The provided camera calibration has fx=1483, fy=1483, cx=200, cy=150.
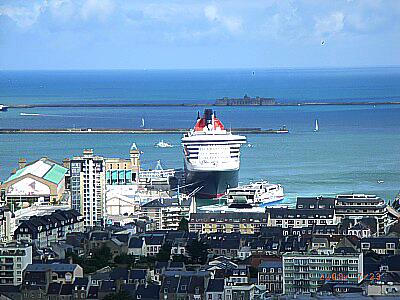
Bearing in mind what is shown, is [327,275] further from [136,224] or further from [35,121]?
[35,121]

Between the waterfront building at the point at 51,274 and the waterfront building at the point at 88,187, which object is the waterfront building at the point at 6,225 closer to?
the waterfront building at the point at 88,187

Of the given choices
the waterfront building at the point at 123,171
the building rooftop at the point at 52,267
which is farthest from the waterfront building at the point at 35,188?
the building rooftop at the point at 52,267

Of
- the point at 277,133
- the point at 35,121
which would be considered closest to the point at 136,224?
the point at 277,133

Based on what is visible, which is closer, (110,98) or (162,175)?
(162,175)

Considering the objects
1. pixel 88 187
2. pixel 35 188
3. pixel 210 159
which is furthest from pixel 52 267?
pixel 210 159

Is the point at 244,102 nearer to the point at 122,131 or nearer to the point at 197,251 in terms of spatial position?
the point at 122,131

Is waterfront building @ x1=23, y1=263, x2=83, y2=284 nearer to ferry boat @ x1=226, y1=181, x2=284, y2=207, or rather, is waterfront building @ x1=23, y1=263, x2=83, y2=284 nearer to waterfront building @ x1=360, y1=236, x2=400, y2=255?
waterfront building @ x1=360, y1=236, x2=400, y2=255
